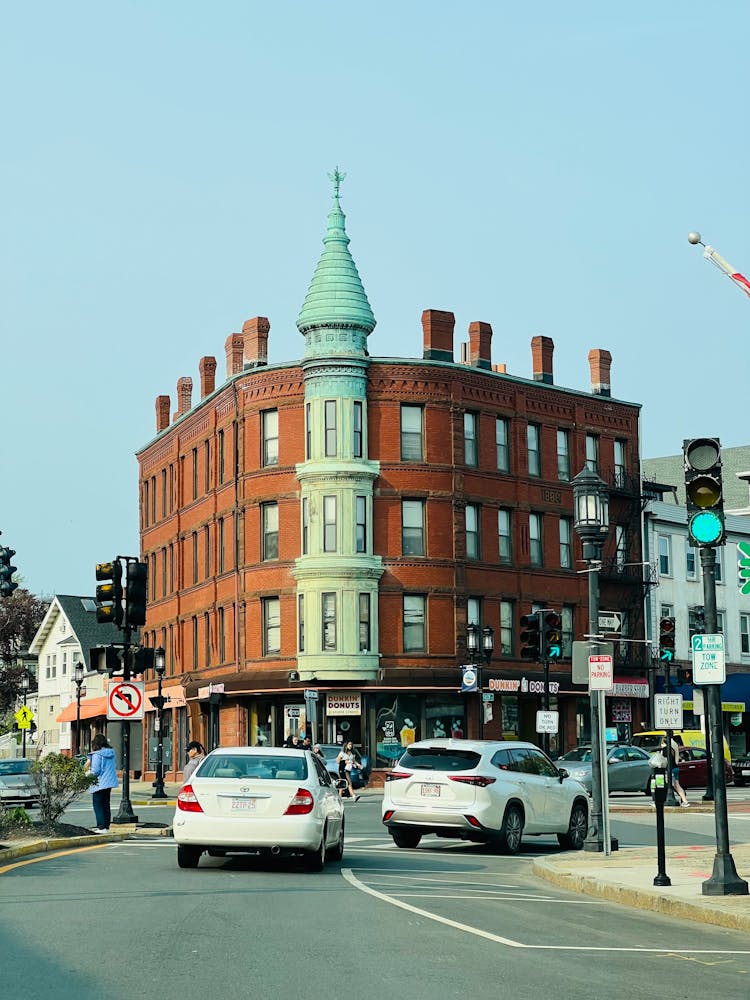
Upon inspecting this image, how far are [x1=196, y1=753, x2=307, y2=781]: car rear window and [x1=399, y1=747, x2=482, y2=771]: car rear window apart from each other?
4243 millimetres

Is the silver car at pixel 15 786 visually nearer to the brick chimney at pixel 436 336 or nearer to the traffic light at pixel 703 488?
the brick chimney at pixel 436 336

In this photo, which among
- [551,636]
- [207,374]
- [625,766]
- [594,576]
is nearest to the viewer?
[594,576]

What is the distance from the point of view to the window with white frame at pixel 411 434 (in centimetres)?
5656

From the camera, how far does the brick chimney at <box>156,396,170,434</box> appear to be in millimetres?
70875

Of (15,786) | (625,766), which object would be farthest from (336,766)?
(15,786)

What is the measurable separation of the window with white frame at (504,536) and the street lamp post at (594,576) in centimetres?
3518

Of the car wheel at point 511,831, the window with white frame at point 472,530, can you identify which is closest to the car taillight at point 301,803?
the car wheel at point 511,831

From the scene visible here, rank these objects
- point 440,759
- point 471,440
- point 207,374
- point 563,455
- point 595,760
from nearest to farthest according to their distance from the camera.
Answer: point 595,760
point 440,759
point 471,440
point 563,455
point 207,374

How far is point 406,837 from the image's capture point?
2392 cm

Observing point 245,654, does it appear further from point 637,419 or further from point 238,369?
point 637,419

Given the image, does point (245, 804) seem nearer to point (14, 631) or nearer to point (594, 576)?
point (594, 576)

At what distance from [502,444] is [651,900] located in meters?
45.0

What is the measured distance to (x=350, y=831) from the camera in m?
28.9

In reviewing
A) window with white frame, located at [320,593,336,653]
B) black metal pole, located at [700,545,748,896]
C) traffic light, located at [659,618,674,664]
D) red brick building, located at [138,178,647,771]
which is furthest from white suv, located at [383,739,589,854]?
window with white frame, located at [320,593,336,653]
